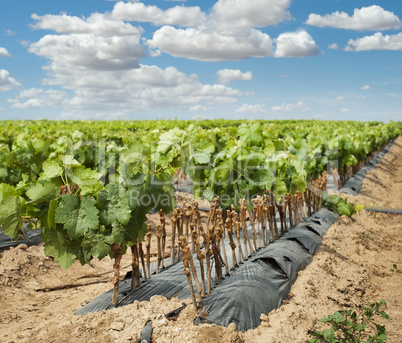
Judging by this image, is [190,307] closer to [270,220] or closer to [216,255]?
[216,255]

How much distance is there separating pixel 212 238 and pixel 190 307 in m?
0.64

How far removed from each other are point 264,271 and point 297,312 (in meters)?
0.56

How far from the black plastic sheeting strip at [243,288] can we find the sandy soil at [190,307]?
0.12 meters

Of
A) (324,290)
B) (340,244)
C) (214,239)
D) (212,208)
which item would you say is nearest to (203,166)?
(212,208)

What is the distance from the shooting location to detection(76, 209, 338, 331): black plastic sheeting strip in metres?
3.04

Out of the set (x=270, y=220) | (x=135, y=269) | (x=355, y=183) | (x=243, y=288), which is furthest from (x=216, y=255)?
(x=355, y=183)

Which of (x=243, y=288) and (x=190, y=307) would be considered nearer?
(x=190, y=307)

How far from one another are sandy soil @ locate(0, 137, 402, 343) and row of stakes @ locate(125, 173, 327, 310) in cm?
40

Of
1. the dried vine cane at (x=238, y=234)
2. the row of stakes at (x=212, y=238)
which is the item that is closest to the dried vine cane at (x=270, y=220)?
the row of stakes at (x=212, y=238)

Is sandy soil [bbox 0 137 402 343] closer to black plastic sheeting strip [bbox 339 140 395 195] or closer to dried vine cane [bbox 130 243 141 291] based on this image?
dried vine cane [bbox 130 243 141 291]

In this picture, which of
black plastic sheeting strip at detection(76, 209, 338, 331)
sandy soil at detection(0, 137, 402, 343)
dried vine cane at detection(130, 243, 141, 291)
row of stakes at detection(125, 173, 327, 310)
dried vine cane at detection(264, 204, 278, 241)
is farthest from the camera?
dried vine cane at detection(264, 204, 278, 241)

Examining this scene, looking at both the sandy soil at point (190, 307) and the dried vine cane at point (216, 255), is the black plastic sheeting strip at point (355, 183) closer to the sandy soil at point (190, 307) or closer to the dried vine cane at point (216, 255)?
the sandy soil at point (190, 307)

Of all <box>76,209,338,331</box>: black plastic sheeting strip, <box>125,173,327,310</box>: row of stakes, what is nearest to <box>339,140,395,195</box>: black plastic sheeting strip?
<box>125,173,327,310</box>: row of stakes

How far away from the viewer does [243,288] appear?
328cm
